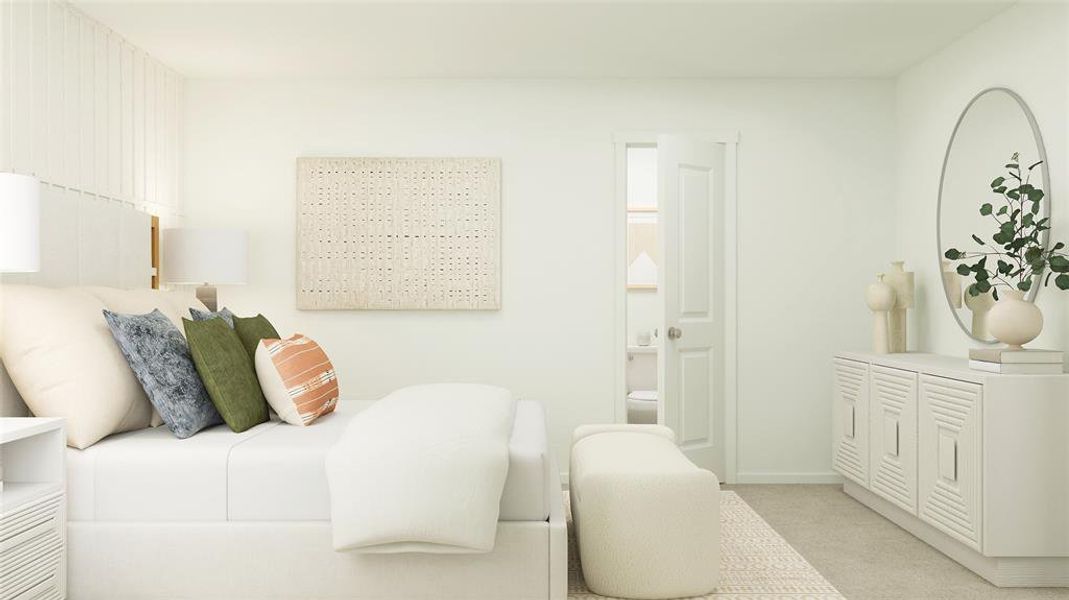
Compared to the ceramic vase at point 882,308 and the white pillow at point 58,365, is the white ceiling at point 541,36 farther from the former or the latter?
the white pillow at point 58,365

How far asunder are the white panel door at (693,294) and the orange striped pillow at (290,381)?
6.98ft

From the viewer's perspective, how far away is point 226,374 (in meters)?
2.89

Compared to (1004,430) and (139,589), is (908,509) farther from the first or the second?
(139,589)

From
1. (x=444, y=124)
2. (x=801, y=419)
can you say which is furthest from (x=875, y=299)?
(x=444, y=124)

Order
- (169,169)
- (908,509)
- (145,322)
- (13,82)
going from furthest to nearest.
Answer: (169,169) < (908,509) < (13,82) < (145,322)

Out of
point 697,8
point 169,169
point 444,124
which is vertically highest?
point 697,8

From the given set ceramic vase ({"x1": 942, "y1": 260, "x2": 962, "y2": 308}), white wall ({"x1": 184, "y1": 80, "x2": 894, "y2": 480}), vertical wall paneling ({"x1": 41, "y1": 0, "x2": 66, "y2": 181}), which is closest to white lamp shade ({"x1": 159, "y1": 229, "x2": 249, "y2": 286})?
white wall ({"x1": 184, "y1": 80, "x2": 894, "y2": 480})

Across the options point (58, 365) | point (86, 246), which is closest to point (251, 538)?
point (58, 365)

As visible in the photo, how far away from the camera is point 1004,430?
9.86ft

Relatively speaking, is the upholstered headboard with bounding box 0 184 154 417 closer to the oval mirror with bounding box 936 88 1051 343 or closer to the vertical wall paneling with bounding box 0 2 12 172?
the vertical wall paneling with bounding box 0 2 12 172

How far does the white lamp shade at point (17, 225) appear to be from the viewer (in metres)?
2.43

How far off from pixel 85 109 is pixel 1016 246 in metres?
4.25

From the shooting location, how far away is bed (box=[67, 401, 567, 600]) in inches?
98.7

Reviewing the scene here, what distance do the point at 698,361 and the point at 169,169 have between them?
3.35 meters
